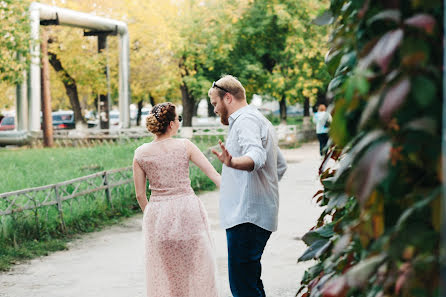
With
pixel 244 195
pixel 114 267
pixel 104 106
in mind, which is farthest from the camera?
pixel 104 106

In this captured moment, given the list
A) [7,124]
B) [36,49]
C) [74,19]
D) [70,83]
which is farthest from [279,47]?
[7,124]

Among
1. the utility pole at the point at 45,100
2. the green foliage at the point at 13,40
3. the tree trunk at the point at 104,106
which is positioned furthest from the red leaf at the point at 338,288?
the tree trunk at the point at 104,106

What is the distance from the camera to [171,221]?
5.19 metres

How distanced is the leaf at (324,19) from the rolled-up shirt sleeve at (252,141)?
63.9 inches

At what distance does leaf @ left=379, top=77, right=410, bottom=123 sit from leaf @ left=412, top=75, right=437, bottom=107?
0.6 inches

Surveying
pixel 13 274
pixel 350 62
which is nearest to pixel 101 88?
pixel 13 274

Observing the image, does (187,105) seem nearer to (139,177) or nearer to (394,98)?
(139,177)

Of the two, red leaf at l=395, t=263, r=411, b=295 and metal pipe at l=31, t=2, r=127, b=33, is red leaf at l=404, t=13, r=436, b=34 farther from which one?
metal pipe at l=31, t=2, r=127, b=33

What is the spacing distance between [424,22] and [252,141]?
10.1ft

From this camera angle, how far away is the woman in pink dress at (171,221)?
5.14m

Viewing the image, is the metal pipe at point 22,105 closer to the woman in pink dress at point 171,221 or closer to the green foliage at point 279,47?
the green foliage at point 279,47

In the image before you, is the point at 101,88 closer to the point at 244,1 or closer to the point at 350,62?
the point at 244,1

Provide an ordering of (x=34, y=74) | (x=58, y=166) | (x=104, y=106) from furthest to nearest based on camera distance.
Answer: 1. (x=104, y=106)
2. (x=34, y=74)
3. (x=58, y=166)

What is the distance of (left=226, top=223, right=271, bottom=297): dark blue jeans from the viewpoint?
4.57 meters
